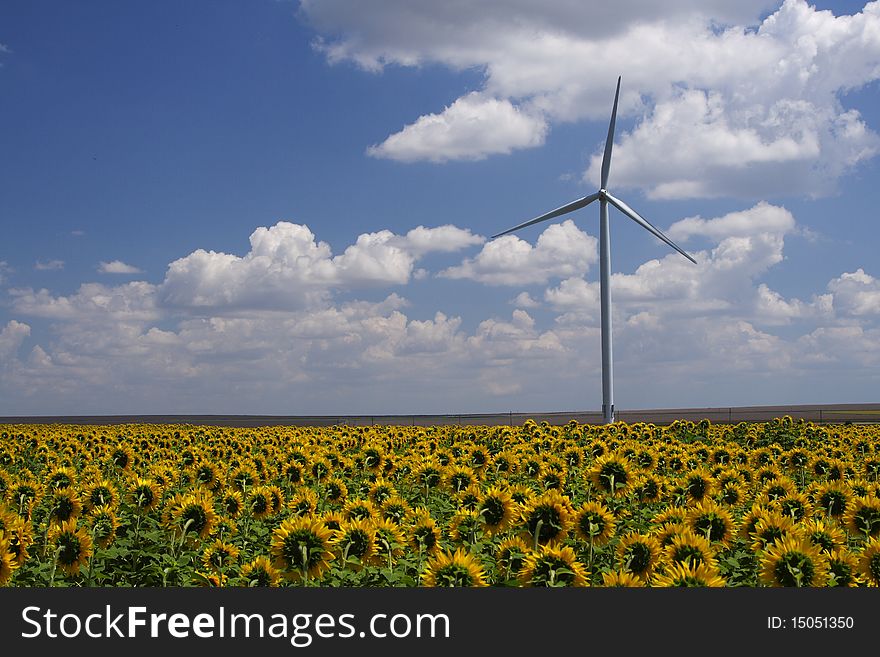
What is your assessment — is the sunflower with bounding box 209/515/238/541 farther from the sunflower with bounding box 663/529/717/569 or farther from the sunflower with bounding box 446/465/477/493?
the sunflower with bounding box 663/529/717/569

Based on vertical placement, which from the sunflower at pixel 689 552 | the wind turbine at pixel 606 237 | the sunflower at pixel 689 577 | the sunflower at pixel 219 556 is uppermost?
the wind turbine at pixel 606 237

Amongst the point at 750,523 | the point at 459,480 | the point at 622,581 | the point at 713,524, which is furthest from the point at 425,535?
the point at 750,523

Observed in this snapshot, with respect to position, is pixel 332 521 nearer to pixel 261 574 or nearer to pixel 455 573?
pixel 261 574

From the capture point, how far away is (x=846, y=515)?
10.1 m

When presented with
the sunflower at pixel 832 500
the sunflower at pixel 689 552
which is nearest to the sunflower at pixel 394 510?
the sunflower at pixel 689 552

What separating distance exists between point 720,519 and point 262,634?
16.0ft

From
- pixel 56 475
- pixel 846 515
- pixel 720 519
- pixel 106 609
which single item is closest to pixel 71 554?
pixel 106 609

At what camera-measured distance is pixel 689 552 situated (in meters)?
7.41

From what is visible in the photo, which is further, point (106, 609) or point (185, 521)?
point (185, 521)

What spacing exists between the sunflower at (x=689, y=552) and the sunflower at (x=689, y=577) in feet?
0.62

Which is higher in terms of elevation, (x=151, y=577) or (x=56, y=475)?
(x=56, y=475)

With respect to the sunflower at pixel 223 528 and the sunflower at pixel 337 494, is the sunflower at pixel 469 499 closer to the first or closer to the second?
the sunflower at pixel 337 494

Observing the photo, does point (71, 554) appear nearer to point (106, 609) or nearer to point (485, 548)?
point (106, 609)

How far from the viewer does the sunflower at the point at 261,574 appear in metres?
8.09
